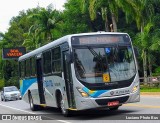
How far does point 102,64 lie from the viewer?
50.5 feet

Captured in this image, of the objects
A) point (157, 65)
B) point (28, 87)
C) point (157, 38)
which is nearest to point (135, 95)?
point (28, 87)

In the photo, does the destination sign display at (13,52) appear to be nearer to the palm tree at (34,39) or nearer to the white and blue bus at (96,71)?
the palm tree at (34,39)

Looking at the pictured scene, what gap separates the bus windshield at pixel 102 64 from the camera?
50.0ft

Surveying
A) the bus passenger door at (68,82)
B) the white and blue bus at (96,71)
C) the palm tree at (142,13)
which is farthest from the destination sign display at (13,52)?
the bus passenger door at (68,82)

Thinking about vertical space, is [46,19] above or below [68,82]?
above

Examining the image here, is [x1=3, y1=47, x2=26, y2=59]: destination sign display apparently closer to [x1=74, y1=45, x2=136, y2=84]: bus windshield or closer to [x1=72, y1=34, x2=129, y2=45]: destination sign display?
[x1=72, y1=34, x2=129, y2=45]: destination sign display

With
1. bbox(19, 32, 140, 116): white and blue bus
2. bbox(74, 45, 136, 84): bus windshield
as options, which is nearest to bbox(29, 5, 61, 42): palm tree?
bbox(19, 32, 140, 116): white and blue bus

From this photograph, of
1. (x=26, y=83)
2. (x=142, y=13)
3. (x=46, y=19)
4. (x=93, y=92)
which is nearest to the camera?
(x=93, y=92)

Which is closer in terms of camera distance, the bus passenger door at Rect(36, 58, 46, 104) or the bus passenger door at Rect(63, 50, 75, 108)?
the bus passenger door at Rect(63, 50, 75, 108)

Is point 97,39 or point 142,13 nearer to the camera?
point 97,39

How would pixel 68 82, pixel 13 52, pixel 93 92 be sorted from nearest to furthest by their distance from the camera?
pixel 93 92
pixel 68 82
pixel 13 52

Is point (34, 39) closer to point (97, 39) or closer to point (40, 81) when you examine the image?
point (40, 81)

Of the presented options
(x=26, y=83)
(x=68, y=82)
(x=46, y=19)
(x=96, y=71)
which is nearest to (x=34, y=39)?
(x=46, y=19)

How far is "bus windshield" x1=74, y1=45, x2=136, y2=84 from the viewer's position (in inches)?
600
